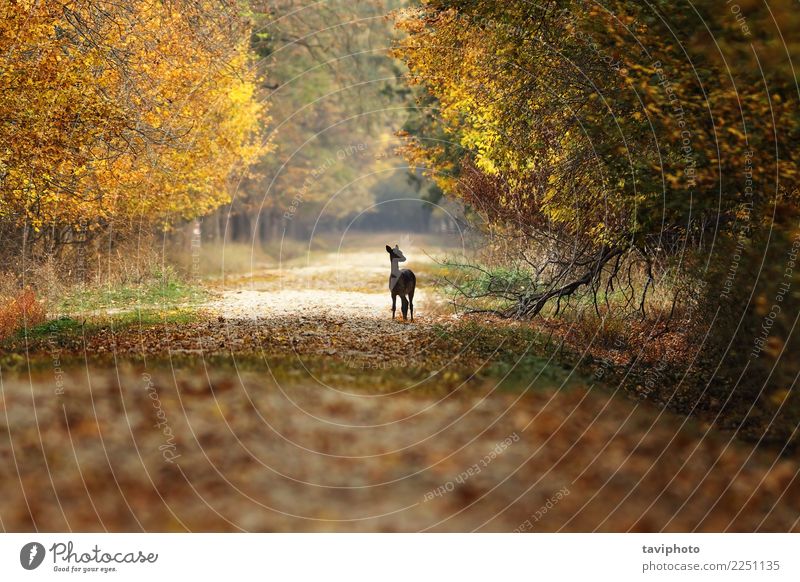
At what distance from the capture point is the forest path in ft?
26.9

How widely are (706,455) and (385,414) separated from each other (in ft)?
12.0

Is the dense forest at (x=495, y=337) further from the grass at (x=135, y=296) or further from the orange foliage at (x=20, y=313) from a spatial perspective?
the grass at (x=135, y=296)

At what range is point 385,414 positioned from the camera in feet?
32.1

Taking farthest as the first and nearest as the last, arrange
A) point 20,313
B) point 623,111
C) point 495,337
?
point 20,313 < point 495,337 < point 623,111

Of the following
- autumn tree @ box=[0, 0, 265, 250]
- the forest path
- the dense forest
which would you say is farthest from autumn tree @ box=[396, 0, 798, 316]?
autumn tree @ box=[0, 0, 265, 250]

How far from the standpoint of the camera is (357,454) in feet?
29.8

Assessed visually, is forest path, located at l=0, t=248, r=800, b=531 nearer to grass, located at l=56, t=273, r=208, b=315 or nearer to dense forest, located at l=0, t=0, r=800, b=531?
dense forest, located at l=0, t=0, r=800, b=531

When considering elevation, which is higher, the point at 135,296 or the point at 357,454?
the point at 357,454

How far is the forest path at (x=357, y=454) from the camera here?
821 cm

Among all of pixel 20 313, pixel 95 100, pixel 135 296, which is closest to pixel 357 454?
pixel 95 100

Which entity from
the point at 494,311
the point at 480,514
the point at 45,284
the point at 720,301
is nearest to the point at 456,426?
the point at 480,514

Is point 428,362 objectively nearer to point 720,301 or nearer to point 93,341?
point 720,301

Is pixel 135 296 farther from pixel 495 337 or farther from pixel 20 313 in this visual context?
pixel 495 337

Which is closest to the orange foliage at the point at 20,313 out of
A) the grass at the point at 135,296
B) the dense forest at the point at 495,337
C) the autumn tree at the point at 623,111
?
the dense forest at the point at 495,337
